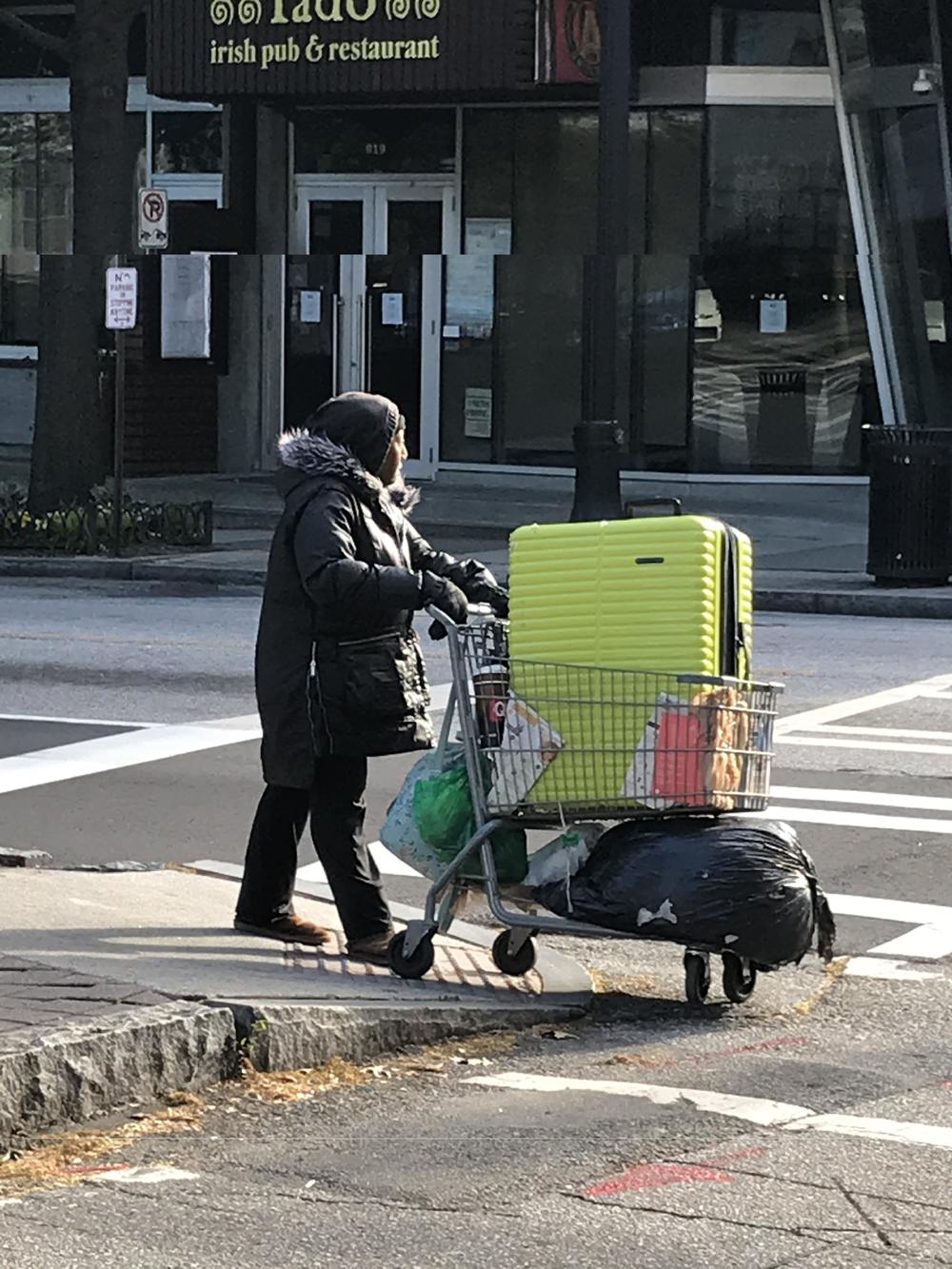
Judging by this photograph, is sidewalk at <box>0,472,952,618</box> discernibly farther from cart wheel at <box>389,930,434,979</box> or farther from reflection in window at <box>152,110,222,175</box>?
cart wheel at <box>389,930,434,979</box>

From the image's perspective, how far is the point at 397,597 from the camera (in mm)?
6879

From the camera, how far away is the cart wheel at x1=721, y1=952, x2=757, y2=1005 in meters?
6.91

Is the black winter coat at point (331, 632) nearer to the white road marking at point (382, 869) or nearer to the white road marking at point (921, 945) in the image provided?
the white road marking at point (921, 945)

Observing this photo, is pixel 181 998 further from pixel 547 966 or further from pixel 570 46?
pixel 570 46

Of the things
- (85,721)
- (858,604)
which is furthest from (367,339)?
(85,721)

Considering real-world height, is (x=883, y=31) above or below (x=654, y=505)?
above

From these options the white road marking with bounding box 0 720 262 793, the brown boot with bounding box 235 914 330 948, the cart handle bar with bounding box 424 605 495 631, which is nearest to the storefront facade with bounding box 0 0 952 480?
the white road marking with bounding box 0 720 262 793

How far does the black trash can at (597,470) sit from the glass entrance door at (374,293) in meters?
6.81

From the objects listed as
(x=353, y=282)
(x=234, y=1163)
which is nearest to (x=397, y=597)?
(x=234, y=1163)

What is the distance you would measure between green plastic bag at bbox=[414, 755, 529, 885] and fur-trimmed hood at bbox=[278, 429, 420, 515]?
33.3 inches

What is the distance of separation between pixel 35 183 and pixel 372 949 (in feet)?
74.9

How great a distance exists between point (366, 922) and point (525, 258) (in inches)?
741

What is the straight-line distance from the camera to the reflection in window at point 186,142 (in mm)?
27234

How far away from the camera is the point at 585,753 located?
6672 millimetres
